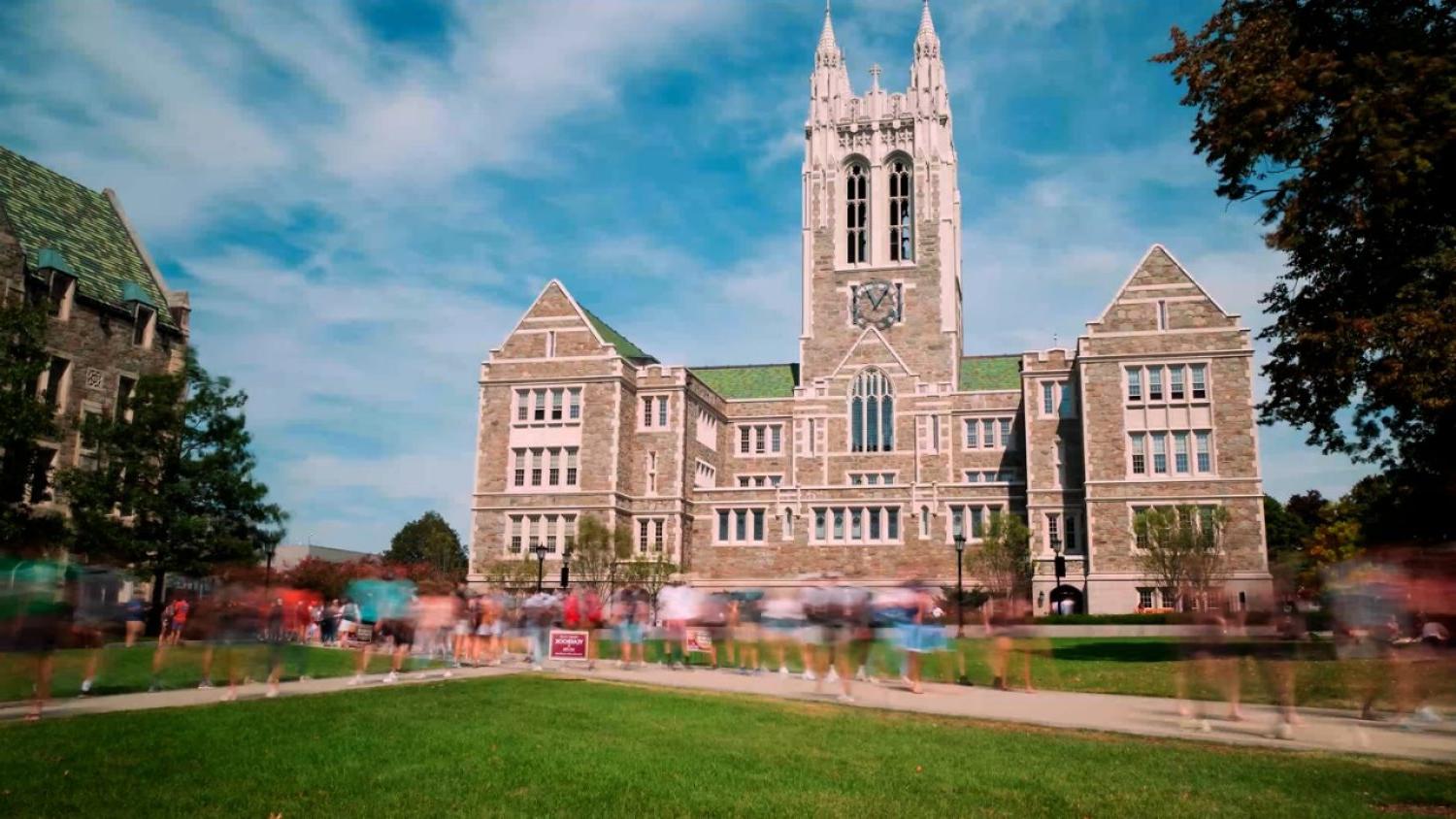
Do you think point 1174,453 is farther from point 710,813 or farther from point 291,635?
point 710,813

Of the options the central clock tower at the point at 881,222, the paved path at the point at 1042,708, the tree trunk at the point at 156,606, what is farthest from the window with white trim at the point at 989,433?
the tree trunk at the point at 156,606

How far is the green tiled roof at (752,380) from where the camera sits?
65.8 m

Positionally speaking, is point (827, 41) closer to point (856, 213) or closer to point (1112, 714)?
point (856, 213)

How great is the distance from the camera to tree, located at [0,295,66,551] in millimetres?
27906

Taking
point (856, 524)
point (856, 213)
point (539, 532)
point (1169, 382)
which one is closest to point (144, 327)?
point (539, 532)

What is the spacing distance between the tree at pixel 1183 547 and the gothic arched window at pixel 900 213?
26.9 meters

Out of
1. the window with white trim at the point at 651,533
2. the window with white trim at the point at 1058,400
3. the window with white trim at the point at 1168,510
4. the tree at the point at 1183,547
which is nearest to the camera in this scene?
the tree at the point at 1183,547

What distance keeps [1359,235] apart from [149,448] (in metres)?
34.6

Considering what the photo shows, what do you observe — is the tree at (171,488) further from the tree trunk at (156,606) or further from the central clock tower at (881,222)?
the central clock tower at (881,222)

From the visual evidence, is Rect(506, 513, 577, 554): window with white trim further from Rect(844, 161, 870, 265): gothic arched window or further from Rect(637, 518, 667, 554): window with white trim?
Rect(844, 161, 870, 265): gothic arched window

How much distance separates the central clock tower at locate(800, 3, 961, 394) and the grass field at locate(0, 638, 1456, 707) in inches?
1397

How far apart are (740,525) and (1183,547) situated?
880 inches

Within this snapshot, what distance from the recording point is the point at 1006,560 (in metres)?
47.2

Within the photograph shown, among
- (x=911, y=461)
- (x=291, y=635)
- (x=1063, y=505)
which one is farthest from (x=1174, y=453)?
(x=291, y=635)
